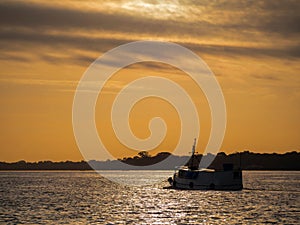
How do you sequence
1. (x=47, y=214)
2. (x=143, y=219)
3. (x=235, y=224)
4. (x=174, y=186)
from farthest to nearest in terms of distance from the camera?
(x=174, y=186)
(x=47, y=214)
(x=143, y=219)
(x=235, y=224)

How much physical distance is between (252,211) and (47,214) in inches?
1278

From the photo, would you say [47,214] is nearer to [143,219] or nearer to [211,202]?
[143,219]

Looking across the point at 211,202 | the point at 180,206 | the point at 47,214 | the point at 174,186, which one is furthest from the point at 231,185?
the point at 47,214

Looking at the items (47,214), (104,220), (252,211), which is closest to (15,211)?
(47,214)

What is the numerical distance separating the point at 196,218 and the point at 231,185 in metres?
73.6

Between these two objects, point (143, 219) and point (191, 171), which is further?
point (191, 171)

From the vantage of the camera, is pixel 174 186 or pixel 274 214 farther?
pixel 174 186

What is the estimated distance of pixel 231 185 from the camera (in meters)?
170

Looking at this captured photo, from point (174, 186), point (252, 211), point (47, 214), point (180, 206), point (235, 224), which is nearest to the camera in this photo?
point (235, 224)

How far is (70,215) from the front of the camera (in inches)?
4008

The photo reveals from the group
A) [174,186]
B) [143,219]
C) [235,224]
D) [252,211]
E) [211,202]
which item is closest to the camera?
[235,224]

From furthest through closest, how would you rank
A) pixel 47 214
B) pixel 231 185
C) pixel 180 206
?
1. pixel 231 185
2. pixel 180 206
3. pixel 47 214

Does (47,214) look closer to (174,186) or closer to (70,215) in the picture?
(70,215)

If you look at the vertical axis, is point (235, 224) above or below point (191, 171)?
below
